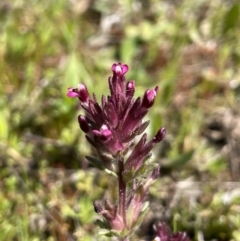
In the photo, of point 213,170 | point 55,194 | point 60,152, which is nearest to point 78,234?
point 55,194

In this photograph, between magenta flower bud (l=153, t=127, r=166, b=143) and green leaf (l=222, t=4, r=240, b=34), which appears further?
green leaf (l=222, t=4, r=240, b=34)

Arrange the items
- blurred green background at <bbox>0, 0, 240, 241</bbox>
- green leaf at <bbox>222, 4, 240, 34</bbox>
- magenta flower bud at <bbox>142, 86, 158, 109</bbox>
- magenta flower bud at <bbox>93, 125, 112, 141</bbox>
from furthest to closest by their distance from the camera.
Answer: green leaf at <bbox>222, 4, 240, 34</bbox> → blurred green background at <bbox>0, 0, 240, 241</bbox> → magenta flower bud at <bbox>142, 86, 158, 109</bbox> → magenta flower bud at <bbox>93, 125, 112, 141</bbox>

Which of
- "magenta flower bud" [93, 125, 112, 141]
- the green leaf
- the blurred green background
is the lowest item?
"magenta flower bud" [93, 125, 112, 141]

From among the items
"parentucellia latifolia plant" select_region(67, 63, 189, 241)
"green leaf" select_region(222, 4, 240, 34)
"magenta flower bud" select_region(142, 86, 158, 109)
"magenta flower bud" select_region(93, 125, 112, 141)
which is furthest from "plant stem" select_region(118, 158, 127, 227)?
"green leaf" select_region(222, 4, 240, 34)

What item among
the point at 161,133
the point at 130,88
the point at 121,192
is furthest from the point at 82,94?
the point at 121,192

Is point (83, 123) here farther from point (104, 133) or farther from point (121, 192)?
point (121, 192)

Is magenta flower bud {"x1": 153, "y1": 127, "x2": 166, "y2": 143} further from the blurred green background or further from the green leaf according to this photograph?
the green leaf

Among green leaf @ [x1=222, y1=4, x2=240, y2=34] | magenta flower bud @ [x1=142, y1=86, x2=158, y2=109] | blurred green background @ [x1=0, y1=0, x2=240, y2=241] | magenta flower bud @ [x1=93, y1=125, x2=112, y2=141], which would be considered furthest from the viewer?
green leaf @ [x1=222, y1=4, x2=240, y2=34]

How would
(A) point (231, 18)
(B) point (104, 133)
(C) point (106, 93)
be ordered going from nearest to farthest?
1. (B) point (104, 133)
2. (C) point (106, 93)
3. (A) point (231, 18)

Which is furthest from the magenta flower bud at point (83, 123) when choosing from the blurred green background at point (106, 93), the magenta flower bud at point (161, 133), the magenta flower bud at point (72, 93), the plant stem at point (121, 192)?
the blurred green background at point (106, 93)
